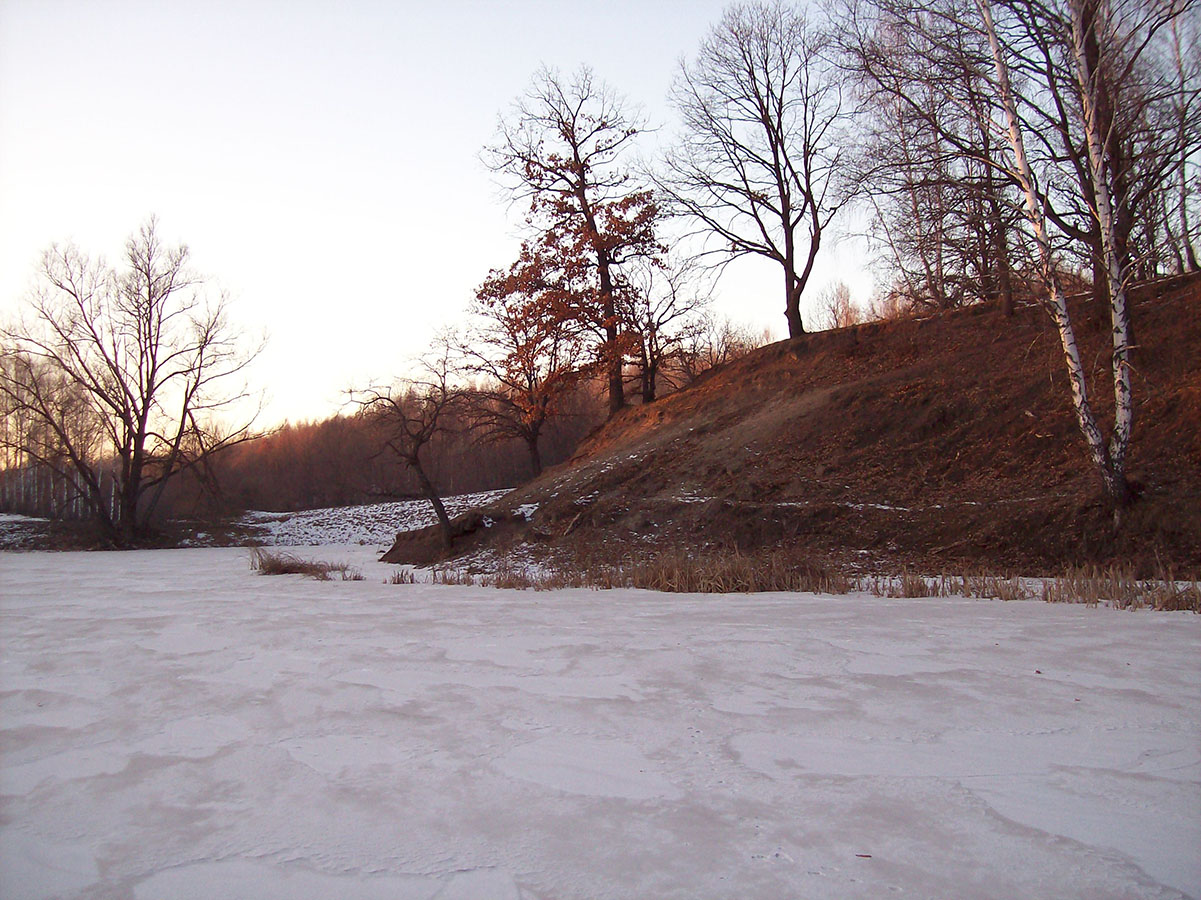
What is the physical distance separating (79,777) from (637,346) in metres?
21.3

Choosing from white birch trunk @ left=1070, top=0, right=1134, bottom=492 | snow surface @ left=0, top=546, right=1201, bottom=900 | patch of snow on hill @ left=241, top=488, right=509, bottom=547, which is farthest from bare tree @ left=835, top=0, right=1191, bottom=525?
patch of snow on hill @ left=241, top=488, right=509, bottom=547

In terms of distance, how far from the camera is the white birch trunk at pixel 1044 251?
10031 millimetres

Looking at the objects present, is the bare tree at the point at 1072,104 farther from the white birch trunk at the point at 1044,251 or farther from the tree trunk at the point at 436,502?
the tree trunk at the point at 436,502

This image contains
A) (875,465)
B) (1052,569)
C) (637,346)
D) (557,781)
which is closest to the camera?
(557,781)

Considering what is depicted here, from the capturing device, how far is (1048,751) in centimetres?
301

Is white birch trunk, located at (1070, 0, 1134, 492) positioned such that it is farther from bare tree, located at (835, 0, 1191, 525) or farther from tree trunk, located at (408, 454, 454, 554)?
tree trunk, located at (408, 454, 454, 554)

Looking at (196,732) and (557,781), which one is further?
(196,732)

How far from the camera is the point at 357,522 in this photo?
29.3m

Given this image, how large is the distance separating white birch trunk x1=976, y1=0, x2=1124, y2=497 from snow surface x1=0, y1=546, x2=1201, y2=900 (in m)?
5.53

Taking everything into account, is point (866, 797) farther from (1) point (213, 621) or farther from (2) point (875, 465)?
(2) point (875, 465)

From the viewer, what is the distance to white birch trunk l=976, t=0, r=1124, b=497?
10031mm

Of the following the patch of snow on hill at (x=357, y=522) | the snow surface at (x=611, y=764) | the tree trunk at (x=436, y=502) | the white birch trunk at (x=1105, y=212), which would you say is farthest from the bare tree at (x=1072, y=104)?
the patch of snow on hill at (x=357, y=522)

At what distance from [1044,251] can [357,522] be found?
83.9 ft

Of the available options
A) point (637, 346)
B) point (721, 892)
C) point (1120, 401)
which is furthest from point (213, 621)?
point (637, 346)
